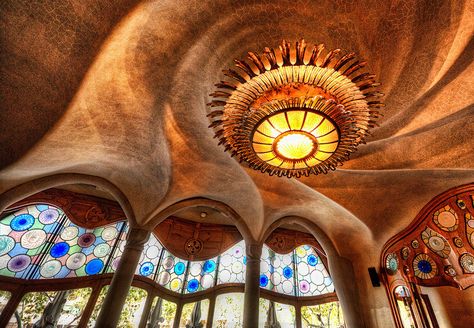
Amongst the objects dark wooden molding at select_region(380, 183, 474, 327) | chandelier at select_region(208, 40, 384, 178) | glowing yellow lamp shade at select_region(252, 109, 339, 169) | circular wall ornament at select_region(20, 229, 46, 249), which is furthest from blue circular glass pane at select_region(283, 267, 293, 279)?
circular wall ornament at select_region(20, 229, 46, 249)

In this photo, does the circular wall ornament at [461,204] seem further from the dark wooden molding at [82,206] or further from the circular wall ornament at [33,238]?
the circular wall ornament at [33,238]

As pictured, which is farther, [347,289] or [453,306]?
[453,306]

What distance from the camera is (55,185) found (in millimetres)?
4969

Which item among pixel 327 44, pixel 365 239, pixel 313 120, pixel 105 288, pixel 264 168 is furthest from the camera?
pixel 105 288

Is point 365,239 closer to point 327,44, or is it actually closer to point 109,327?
point 327,44

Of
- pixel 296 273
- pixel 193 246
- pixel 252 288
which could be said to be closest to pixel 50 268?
pixel 193 246

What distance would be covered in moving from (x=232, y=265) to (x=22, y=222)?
6.21 m

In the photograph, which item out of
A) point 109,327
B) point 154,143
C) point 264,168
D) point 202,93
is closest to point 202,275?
point 109,327

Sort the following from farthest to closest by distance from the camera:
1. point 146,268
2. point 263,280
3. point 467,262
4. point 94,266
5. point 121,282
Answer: point 263,280, point 146,268, point 94,266, point 121,282, point 467,262

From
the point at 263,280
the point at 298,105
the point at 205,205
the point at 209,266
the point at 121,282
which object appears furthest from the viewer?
the point at 209,266

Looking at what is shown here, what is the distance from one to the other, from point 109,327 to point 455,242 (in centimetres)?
710

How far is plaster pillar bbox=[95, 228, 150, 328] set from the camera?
4.50 meters

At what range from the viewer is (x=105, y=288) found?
645 centimetres

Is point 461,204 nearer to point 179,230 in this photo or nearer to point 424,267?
point 424,267
